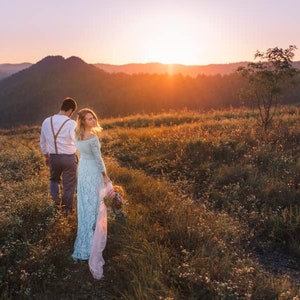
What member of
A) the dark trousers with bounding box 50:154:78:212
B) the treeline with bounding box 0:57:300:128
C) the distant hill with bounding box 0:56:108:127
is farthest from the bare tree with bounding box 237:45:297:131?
the distant hill with bounding box 0:56:108:127

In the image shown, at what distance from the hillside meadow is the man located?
44 cm

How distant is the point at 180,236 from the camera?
5.64 m

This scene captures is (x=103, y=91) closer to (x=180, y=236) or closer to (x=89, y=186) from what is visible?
(x=89, y=186)

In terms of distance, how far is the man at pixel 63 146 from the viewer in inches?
264

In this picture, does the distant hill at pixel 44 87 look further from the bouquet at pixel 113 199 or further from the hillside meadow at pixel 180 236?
the bouquet at pixel 113 199

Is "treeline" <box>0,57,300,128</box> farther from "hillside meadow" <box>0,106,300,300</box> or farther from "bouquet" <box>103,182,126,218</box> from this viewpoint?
"bouquet" <box>103,182,126,218</box>

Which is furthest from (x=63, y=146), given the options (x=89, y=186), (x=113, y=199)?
(x=113, y=199)

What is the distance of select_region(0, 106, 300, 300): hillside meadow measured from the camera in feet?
14.8

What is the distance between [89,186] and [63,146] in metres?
1.37

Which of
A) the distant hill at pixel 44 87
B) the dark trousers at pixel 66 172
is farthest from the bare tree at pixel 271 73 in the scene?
the distant hill at pixel 44 87

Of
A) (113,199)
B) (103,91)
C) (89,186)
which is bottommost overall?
(103,91)

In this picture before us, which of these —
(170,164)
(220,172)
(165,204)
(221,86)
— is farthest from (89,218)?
(221,86)

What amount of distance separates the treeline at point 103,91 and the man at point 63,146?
8549 mm

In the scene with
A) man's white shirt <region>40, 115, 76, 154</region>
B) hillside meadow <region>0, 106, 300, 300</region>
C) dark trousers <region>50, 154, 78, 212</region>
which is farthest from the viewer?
dark trousers <region>50, 154, 78, 212</region>
